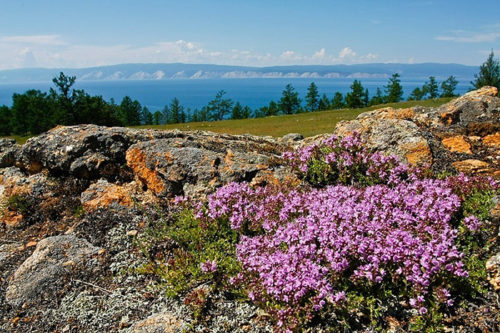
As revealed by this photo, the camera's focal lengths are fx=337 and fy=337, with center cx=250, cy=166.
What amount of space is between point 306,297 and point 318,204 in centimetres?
193

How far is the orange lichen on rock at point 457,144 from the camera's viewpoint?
8797 mm

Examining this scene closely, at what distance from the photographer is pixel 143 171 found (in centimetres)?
897

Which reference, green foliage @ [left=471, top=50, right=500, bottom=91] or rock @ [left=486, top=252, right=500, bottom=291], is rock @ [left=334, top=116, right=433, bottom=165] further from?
green foliage @ [left=471, top=50, right=500, bottom=91]

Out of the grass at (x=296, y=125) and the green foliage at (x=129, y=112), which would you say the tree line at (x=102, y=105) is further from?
the grass at (x=296, y=125)

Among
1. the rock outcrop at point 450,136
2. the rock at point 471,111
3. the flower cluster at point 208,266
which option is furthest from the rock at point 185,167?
the rock at point 471,111

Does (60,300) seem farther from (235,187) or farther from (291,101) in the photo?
(291,101)

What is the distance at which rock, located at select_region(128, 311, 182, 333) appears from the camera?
16.3 ft

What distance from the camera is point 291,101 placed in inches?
5389

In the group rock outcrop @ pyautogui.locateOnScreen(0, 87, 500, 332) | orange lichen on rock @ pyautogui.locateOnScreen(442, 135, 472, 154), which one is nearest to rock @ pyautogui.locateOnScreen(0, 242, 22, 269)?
rock outcrop @ pyautogui.locateOnScreen(0, 87, 500, 332)

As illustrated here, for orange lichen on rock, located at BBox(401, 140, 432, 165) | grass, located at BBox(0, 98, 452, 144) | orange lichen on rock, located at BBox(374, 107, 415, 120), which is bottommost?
grass, located at BBox(0, 98, 452, 144)

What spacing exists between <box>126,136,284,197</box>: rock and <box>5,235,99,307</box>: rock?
7.50ft

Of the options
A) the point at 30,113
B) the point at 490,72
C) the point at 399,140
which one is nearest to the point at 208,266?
the point at 399,140

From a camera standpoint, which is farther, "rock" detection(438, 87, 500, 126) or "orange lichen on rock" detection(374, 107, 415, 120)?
"orange lichen on rock" detection(374, 107, 415, 120)

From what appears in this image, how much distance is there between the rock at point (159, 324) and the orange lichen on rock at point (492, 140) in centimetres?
919
